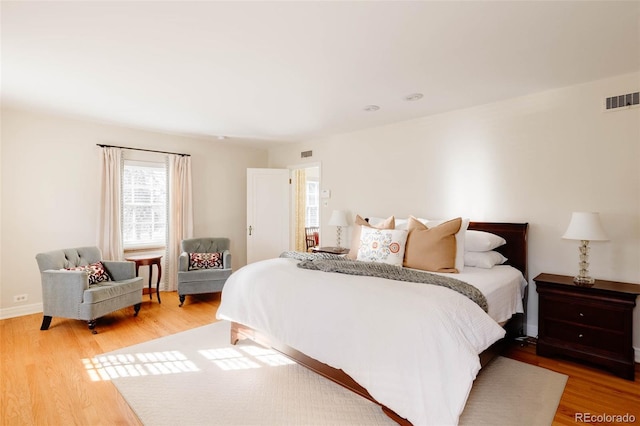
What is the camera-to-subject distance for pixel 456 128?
3850 mm

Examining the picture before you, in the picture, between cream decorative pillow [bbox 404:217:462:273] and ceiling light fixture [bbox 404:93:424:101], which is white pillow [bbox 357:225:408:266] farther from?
ceiling light fixture [bbox 404:93:424:101]

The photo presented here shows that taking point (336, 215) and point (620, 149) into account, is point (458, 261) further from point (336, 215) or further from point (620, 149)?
point (336, 215)

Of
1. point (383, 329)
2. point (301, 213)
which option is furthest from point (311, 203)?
point (383, 329)

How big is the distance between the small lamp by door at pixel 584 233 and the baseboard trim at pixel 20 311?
5943 millimetres

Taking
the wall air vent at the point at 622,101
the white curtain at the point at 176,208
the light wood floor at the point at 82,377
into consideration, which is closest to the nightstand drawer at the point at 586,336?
the light wood floor at the point at 82,377

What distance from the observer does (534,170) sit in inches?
130

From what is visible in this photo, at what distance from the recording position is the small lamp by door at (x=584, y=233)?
2.65 metres

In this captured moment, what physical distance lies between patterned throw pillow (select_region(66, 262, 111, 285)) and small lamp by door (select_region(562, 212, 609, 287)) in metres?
4.87

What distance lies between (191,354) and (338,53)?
282cm

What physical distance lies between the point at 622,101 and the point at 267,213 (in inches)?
186

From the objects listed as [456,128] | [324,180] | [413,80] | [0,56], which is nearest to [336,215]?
[324,180]

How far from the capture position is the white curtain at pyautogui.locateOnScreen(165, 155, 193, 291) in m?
5.11

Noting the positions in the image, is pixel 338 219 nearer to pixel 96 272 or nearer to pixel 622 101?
pixel 96 272

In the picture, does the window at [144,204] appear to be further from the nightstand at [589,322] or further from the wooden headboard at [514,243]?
the nightstand at [589,322]
